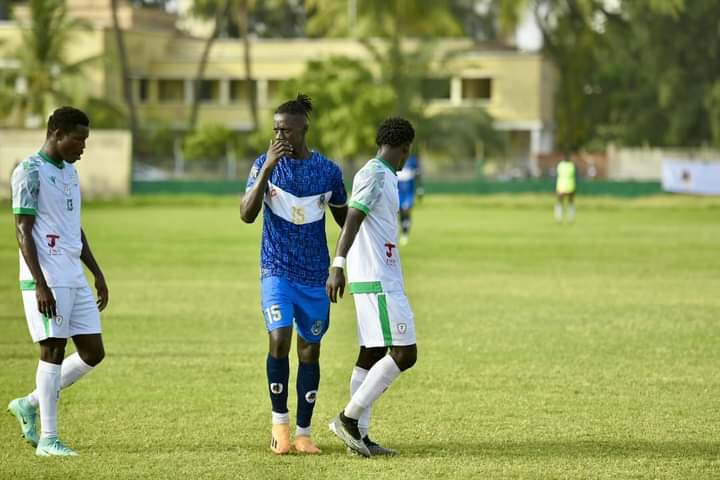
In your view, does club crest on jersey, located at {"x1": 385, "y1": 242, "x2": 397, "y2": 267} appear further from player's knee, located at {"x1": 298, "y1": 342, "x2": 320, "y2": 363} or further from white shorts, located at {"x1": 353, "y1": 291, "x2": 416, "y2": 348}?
player's knee, located at {"x1": 298, "y1": 342, "x2": 320, "y2": 363}

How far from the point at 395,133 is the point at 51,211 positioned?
2.07 meters

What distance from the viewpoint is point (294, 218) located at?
9.05 m

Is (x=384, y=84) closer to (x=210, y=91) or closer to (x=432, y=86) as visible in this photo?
(x=432, y=86)

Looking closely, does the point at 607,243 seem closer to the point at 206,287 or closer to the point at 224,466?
the point at 206,287

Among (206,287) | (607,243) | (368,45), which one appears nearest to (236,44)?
(368,45)

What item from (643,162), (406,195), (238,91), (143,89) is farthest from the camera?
(238,91)

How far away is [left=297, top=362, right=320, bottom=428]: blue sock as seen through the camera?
9219mm

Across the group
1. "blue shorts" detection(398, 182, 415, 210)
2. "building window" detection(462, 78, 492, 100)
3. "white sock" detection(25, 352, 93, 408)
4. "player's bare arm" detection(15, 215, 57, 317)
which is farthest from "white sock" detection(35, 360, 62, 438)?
"building window" detection(462, 78, 492, 100)

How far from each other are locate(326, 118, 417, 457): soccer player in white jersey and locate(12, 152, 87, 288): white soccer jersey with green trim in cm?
155

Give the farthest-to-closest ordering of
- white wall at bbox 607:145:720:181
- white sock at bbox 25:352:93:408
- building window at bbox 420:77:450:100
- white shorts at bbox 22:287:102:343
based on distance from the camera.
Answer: building window at bbox 420:77:450:100
white wall at bbox 607:145:720:181
white sock at bbox 25:352:93:408
white shorts at bbox 22:287:102:343

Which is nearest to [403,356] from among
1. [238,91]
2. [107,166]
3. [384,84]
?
[107,166]

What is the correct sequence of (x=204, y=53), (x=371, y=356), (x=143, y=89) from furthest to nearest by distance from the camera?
1. (x=143, y=89)
2. (x=204, y=53)
3. (x=371, y=356)

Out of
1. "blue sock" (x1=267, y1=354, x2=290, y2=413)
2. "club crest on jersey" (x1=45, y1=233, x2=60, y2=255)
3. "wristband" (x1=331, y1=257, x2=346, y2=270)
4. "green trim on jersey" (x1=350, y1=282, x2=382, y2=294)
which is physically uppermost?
"club crest on jersey" (x1=45, y1=233, x2=60, y2=255)

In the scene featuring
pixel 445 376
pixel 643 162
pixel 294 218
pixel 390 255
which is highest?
pixel 294 218
